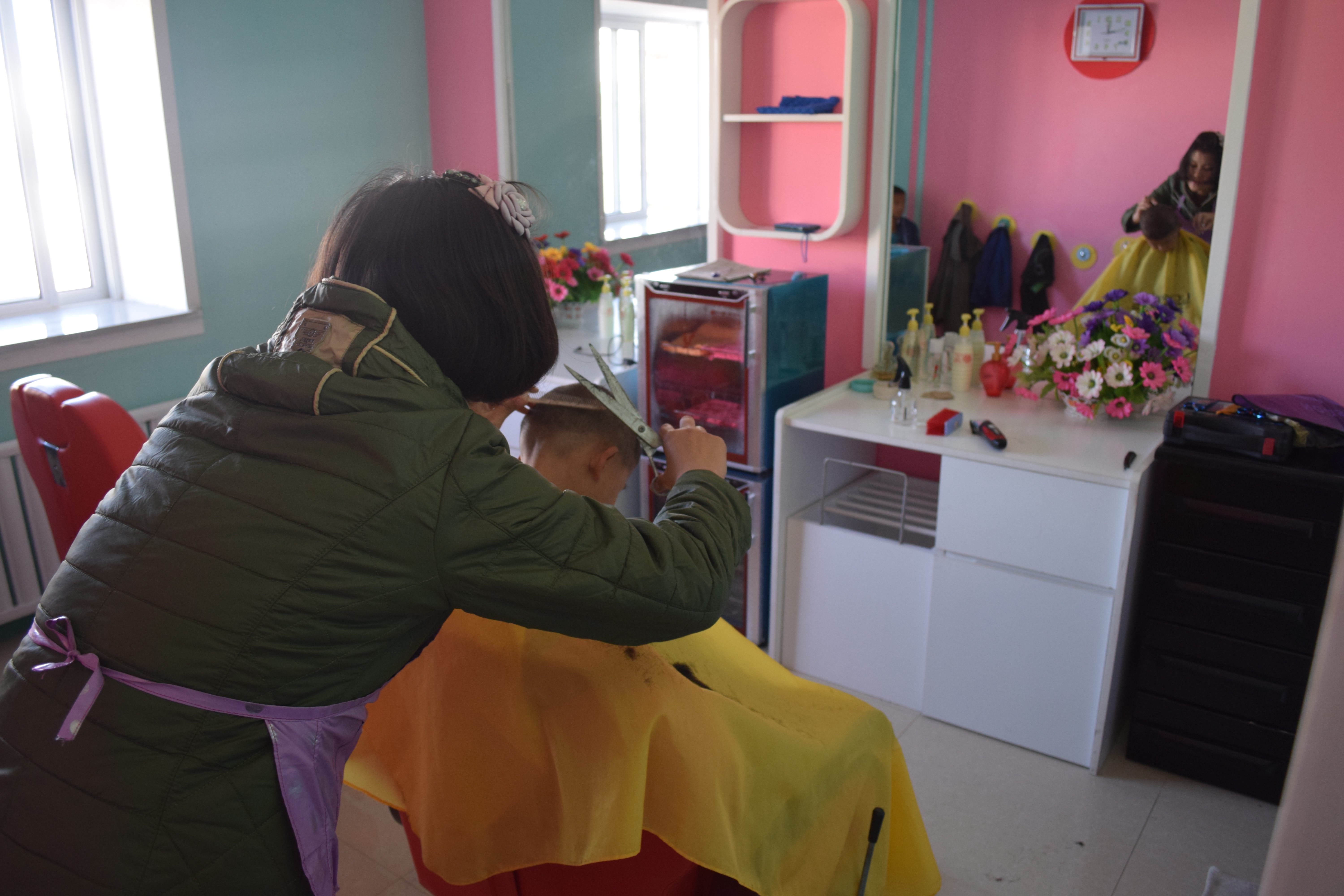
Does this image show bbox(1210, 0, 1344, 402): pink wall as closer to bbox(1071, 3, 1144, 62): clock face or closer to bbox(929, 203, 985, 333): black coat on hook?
bbox(1071, 3, 1144, 62): clock face

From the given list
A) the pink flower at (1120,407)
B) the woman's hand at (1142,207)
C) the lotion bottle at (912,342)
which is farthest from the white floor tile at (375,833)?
the woman's hand at (1142,207)

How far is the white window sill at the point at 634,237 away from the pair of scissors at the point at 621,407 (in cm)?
249

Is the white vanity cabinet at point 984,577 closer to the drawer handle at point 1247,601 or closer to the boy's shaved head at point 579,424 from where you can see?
the drawer handle at point 1247,601

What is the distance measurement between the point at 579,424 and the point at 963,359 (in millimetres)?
1720

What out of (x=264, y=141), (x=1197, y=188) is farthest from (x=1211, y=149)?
(x=264, y=141)

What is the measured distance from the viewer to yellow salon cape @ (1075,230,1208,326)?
257 centimetres

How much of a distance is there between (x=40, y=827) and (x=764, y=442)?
7.14 ft

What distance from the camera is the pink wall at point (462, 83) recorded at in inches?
146

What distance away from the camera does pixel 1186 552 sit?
2377 mm

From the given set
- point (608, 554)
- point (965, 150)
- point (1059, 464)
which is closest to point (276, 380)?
point (608, 554)

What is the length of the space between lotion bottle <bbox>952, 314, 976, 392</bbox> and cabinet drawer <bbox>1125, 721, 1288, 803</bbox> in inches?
40.5

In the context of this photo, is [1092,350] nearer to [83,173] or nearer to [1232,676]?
[1232,676]

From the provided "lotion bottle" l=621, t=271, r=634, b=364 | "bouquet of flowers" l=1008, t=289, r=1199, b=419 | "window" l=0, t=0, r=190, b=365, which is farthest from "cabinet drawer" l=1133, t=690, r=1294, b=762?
"window" l=0, t=0, r=190, b=365

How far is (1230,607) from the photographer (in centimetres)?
235
